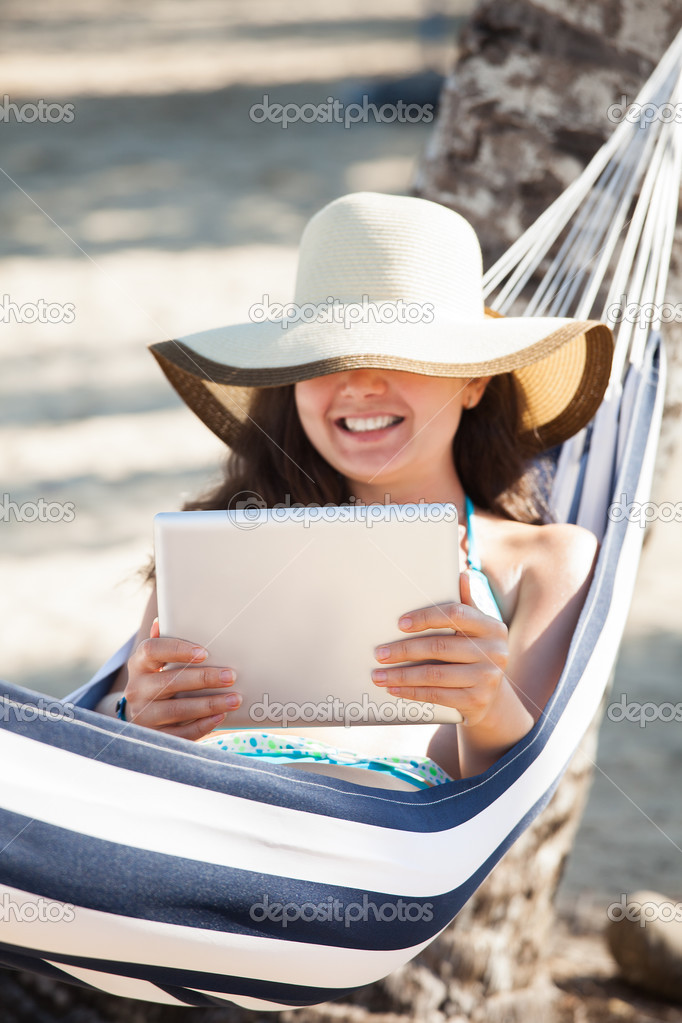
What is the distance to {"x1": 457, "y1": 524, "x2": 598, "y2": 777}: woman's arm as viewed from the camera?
1.19 metres

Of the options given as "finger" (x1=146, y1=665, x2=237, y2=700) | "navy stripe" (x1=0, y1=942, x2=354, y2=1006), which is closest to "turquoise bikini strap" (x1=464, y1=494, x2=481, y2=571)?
"finger" (x1=146, y1=665, x2=237, y2=700)

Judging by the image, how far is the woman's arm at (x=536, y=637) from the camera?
3.92 feet

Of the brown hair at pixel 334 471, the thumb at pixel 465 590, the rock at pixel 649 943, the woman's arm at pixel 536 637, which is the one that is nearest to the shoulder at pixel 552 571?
the woman's arm at pixel 536 637

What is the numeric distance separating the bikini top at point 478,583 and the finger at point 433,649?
0.20 meters

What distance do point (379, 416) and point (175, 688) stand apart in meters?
0.46

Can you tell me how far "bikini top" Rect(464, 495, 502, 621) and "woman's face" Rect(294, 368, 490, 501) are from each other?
13cm

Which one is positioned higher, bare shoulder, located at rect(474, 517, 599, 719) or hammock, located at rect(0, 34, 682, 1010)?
bare shoulder, located at rect(474, 517, 599, 719)

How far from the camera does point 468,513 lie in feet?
4.95

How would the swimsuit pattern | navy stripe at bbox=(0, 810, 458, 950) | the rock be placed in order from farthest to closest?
the rock
the swimsuit pattern
navy stripe at bbox=(0, 810, 458, 950)

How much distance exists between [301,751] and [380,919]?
0.25 metres

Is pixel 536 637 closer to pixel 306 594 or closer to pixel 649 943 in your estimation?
pixel 306 594

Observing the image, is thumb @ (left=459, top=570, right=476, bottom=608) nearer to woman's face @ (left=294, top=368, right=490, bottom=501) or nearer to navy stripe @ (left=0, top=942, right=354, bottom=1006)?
woman's face @ (left=294, top=368, right=490, bottom=501)

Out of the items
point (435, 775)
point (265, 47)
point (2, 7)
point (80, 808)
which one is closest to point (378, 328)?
point (435, 775)

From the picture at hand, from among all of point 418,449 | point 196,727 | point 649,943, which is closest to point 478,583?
point 418,449
